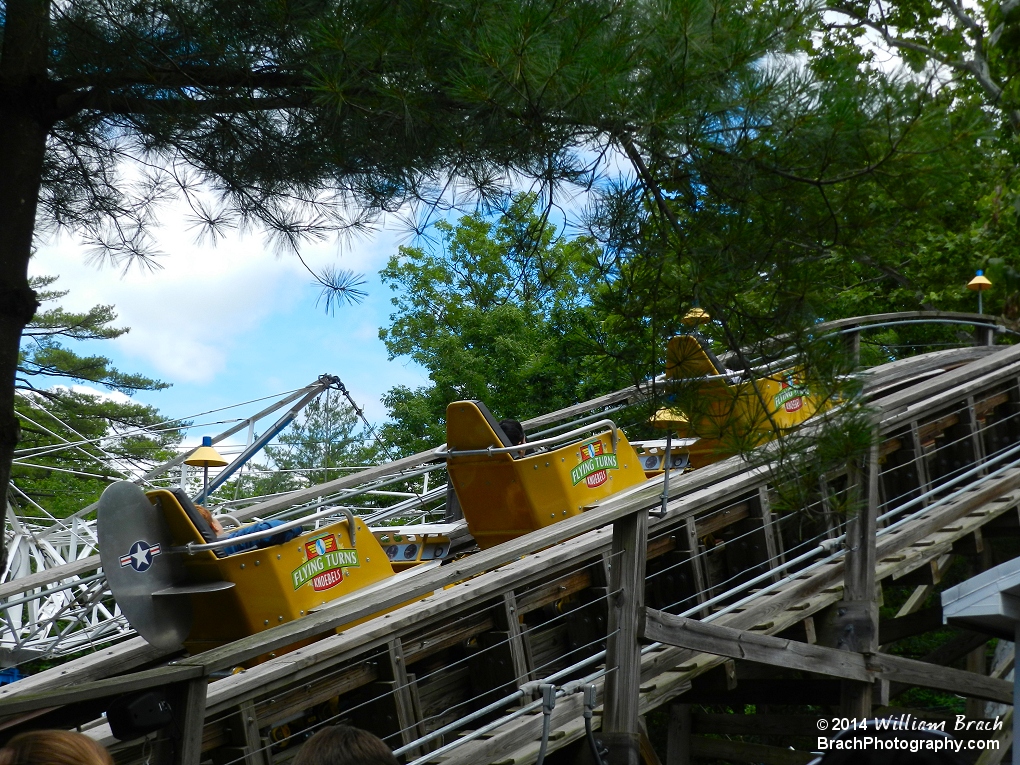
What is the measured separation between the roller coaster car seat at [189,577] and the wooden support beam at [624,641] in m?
1.73

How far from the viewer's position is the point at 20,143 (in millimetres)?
3992

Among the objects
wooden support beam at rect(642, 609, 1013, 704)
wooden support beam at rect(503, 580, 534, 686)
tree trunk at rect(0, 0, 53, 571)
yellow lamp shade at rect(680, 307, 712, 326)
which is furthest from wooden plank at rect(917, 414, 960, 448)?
tree trunk at rect(0, 0, 53, 571)

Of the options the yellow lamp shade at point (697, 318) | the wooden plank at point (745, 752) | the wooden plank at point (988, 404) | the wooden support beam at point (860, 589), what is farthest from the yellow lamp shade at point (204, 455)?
the yellow lamp shade at point (697, 318)

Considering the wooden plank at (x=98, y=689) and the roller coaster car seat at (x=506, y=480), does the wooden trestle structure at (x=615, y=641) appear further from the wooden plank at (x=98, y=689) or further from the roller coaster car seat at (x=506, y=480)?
the roller coaster car seat at (x=506, y=480)

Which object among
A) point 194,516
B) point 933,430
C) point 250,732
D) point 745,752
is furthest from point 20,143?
point 933,430

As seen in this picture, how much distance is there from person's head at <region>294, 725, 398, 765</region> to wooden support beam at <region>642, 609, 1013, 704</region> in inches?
102

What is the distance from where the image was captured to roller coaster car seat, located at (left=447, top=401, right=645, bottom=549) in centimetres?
655

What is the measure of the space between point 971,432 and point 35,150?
274 inches

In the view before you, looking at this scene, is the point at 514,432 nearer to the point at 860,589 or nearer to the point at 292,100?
the point at 860,589

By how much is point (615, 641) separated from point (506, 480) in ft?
7.71

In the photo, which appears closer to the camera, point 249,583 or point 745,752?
point 249,583

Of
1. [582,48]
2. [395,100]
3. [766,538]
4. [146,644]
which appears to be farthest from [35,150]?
[766,538]

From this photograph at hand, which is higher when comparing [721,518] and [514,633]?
[721,518]

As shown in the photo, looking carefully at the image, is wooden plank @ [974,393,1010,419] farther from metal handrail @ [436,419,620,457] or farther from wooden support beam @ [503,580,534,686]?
wooden support beam @ [503,580,534,686]
